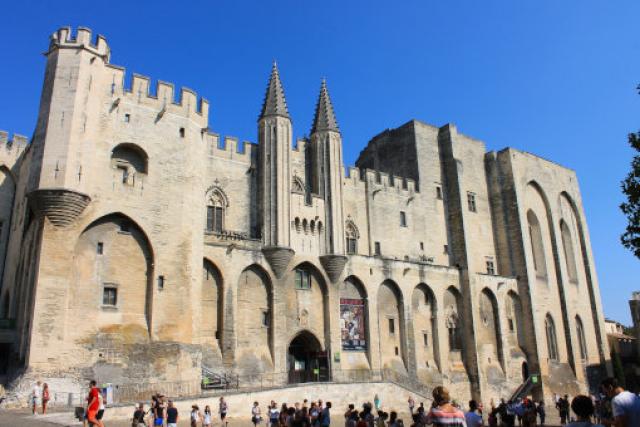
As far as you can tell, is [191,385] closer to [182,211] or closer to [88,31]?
[182,211]

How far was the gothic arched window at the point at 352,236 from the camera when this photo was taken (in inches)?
1406

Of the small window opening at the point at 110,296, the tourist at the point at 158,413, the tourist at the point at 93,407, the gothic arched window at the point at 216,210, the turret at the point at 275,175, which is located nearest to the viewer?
the tourist at the point at 93,407

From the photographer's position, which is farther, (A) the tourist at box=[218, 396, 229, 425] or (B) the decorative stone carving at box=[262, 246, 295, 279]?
(B) the decorative stone carving at box=[262, 246, 295, 279]

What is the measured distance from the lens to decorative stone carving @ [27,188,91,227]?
71.5 ft

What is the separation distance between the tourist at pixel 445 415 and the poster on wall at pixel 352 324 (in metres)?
25.5

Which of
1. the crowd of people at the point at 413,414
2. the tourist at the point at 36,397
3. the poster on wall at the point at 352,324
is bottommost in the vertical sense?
the crowd of people at the point at 413,414

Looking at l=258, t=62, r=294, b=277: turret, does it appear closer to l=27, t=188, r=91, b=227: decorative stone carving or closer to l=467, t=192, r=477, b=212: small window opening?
l=27, t=188, r=91, b=227: decorative stone carving

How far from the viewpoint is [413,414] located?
14.6 m

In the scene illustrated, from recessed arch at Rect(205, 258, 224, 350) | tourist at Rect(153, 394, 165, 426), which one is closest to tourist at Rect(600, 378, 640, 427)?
tourist at Rect(153, 394, 165, 426)

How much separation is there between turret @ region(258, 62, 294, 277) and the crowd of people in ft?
29.3

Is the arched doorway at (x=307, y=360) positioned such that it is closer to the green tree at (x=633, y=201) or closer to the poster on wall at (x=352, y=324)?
the poster on wall at (x=352, y=324)

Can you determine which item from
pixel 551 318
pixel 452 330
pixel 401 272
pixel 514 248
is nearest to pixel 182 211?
pixel 401 272

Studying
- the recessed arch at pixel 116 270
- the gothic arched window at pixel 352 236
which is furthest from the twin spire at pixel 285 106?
the recessed arch at pixel 116 270

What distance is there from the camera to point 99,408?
1338 cm
